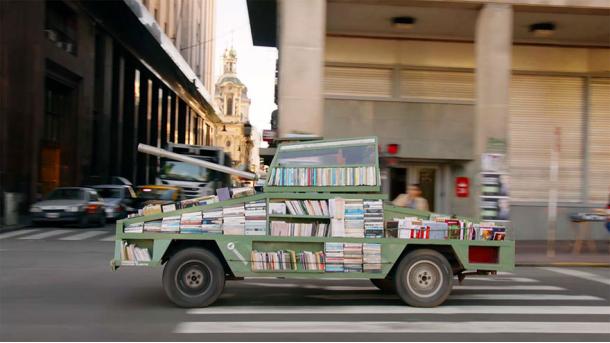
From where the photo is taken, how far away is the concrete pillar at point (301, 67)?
1527 centimetres

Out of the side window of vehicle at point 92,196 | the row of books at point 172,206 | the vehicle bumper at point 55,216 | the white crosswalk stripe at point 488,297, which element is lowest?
the white crosswalk stripe at point 488,297

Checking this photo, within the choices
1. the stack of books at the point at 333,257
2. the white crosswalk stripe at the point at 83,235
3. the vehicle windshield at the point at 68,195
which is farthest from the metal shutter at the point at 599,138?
the vehicle windshield at the point at 68,195

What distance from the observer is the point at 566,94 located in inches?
750

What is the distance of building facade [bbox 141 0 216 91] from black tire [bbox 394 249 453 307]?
148 ft

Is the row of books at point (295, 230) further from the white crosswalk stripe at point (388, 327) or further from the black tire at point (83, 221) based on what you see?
the black tire at point (83, 221)

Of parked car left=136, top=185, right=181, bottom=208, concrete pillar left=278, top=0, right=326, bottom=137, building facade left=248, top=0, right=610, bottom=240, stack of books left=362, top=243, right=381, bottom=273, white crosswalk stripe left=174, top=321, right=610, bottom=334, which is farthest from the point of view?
parked car left=136, top=185, right=181, bottom=208

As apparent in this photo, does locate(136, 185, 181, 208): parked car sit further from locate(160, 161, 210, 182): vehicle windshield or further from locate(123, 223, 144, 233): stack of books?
locate(123, 223, 144, 233): stack of books

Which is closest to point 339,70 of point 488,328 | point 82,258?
point 82,258

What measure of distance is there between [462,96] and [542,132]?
2.93 metres

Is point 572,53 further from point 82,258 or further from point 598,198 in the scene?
point 82,258

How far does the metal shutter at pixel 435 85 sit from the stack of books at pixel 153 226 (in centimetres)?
1189

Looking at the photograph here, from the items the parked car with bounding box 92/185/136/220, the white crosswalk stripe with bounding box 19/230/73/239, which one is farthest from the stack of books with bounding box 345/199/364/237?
the parked car with bounding box 92/185/136/220

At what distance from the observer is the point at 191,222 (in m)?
7.99

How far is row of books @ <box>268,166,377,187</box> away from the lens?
8211 mm
